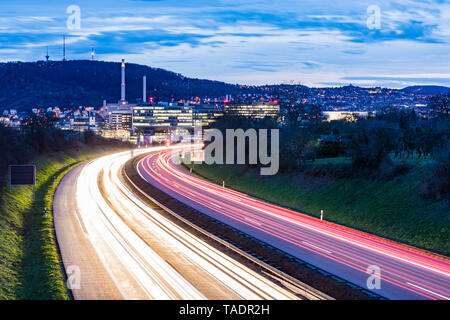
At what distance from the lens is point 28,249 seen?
974 inches

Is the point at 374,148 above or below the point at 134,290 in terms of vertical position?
above

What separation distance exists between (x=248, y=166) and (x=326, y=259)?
109 ft

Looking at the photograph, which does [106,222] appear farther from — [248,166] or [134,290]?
[248,166]

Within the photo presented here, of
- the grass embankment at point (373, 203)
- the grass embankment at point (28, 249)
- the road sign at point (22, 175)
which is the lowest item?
the grass embankment at point (28, 249)

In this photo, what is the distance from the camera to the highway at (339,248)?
19109 mm

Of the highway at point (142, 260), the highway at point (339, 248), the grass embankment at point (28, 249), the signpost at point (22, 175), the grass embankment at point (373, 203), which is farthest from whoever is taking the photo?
the signpost at point (22, 175)

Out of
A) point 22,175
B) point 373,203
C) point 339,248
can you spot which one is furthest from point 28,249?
point 373,203

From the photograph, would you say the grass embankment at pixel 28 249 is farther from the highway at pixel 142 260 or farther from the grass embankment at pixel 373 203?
the grass embankment at pixel 373 203

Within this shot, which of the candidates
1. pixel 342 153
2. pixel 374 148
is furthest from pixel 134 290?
pixel 342 153

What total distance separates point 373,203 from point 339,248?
29.5ft

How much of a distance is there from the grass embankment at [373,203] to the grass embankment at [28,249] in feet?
58.7

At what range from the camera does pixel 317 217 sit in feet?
112

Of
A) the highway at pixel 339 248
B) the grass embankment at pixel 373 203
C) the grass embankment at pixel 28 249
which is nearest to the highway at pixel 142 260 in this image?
the grass embankment at pixel 28 249

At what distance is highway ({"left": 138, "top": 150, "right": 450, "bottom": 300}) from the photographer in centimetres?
1911
